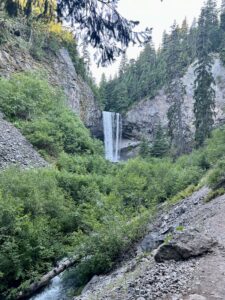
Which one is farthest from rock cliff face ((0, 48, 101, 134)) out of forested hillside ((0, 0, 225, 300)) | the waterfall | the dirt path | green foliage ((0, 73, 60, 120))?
the dirt path

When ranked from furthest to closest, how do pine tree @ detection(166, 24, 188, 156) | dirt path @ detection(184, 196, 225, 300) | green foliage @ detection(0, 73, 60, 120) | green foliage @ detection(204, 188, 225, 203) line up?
pine tree @ detection(166, 24, 188, 156) → green foliage @ detection(0, 73, 60, 120) → green foliage @ detection(204, 188, 225, 203) → dirt path @ detection(184, 196, 225, 300)

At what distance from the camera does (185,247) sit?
8.68m

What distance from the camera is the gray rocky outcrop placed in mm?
23211

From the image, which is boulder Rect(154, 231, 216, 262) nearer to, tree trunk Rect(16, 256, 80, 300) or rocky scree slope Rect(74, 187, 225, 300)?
rocky scree slope Rect(74, 187, 225, 300)

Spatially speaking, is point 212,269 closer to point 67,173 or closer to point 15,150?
point 67,173

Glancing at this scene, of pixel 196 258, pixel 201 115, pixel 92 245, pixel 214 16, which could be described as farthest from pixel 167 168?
pixel 214 16

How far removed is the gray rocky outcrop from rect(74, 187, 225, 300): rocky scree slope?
13.1m

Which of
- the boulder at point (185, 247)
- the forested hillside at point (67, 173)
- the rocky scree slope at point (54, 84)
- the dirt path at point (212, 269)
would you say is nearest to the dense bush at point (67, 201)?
the forested hillside at point (67, 173)

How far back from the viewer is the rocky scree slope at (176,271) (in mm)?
7270

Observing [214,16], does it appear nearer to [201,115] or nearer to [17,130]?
[201,115]

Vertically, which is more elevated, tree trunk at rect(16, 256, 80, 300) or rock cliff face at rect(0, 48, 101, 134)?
rock cliff face at rect(0, 48, 101, 134)

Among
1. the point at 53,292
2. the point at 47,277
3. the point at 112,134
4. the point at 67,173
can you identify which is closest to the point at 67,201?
the point at 67,173

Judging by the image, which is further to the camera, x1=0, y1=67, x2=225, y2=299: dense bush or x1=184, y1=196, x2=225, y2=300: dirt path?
x1=0, y1=67, x2=225, y2=299: dense bush

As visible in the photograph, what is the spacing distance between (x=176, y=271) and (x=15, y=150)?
18.5 metres
